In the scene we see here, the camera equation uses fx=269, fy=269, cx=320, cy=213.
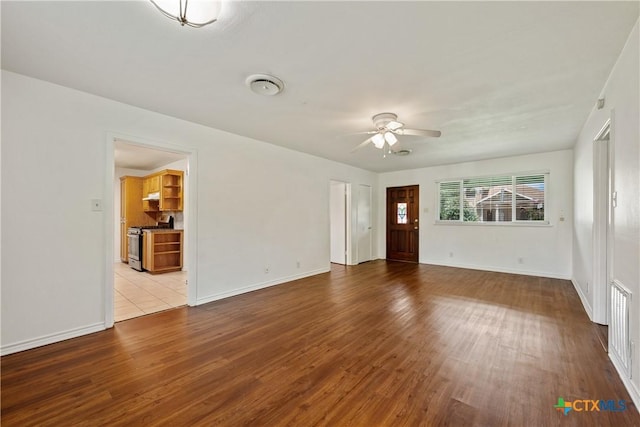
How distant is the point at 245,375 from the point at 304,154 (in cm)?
407

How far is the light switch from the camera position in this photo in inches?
112

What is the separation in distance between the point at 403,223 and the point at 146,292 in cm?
599

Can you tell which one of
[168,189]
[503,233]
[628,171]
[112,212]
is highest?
[168,189]

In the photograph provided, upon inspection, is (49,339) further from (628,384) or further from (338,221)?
(338,221)

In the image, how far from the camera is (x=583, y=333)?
9.13 feet

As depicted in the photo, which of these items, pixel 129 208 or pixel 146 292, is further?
pixel 129 208

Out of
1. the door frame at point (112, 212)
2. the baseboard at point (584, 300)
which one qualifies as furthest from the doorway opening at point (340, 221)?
the baseboard at point (584, 300)

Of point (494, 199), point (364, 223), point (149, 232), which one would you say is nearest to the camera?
point (149, 232)

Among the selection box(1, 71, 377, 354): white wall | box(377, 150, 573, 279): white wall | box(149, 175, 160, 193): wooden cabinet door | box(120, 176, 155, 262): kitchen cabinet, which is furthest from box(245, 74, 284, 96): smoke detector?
box(120, 176, 155, 262): kitchen cabinet

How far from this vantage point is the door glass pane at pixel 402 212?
7319 mm

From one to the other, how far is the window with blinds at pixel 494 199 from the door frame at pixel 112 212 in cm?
557

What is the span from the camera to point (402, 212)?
291 inches

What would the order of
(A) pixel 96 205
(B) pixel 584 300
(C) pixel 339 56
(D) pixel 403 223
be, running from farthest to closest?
(D) pixel 403 223 < (B) pixel 584 300 < (A) pixel 96 205 < (C) pixel 339 56

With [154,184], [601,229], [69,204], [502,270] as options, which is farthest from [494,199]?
[154,184]
